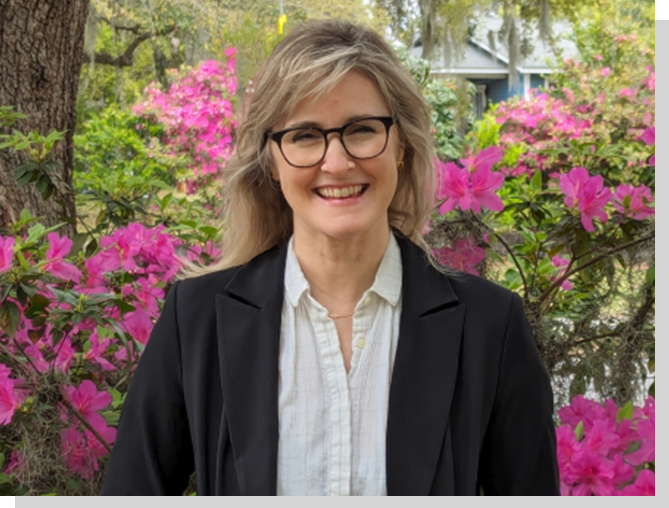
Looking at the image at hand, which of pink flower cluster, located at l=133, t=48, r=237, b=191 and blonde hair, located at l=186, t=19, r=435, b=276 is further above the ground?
pink flower cluster, located at l=133, t=48, r=237, b=191

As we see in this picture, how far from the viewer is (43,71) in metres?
2.15

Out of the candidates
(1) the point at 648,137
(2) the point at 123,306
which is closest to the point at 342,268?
(2) the point at 123,306

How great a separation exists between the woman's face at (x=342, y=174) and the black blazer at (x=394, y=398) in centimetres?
14

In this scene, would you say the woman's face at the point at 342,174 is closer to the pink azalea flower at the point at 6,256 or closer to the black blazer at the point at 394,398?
the black blazer at the point at 394,398

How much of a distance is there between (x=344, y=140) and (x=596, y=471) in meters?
0.81

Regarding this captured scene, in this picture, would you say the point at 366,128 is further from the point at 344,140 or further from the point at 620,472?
the point at 620,472

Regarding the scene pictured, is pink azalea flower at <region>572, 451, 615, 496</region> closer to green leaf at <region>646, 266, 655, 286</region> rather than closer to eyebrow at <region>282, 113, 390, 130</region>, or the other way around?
green leaf at <region>646, 266, 655, 286</region>

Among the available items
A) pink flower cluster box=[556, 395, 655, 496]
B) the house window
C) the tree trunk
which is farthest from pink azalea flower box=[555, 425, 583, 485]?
the house window

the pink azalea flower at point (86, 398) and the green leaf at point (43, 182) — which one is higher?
the green leaf at point (43, 182)

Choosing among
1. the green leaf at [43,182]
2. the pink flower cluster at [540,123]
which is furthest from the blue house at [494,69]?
the green leaf at [43,182]

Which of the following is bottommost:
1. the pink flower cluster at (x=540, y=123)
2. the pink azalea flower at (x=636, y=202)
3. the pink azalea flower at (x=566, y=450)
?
the pink azalea flower at (x=566, y=450)

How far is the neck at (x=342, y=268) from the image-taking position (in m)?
1.18

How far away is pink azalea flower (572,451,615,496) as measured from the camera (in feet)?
4.76

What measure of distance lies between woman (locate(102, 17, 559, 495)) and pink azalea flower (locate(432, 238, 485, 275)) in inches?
20.9
